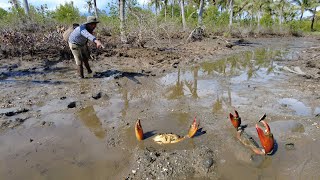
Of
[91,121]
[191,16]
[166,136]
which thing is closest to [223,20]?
[191,16]

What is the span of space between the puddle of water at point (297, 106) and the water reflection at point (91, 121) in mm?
3649

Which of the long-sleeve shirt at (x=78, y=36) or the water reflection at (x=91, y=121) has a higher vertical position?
Result: the long-sleeve shirt at (x=78, y=36)

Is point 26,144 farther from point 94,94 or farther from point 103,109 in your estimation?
point 94,94

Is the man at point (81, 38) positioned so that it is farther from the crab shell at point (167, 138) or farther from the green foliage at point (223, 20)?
the green foliage at point (223, 20)

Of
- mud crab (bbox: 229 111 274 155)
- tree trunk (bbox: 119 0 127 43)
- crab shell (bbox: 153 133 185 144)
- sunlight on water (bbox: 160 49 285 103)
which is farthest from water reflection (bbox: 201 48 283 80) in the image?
crab shell (bbox: 153 133 185 144)

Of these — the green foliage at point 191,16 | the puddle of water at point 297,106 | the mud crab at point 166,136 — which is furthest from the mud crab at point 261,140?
the green foliage at point 191,16

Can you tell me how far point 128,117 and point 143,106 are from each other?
605 mm

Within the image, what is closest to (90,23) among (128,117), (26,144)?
(128,117)

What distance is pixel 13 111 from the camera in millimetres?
4938

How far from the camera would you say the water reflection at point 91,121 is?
4.23 metres

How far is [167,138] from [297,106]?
3088 mm

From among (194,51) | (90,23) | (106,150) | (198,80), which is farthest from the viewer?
(194,51)

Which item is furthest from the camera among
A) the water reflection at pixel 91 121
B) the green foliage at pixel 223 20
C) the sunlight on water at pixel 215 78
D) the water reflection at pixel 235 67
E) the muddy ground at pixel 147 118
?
the green foliage at pixel 223 20

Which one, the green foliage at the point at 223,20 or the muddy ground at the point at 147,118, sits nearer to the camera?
the muddy ground at the point at 147,118
